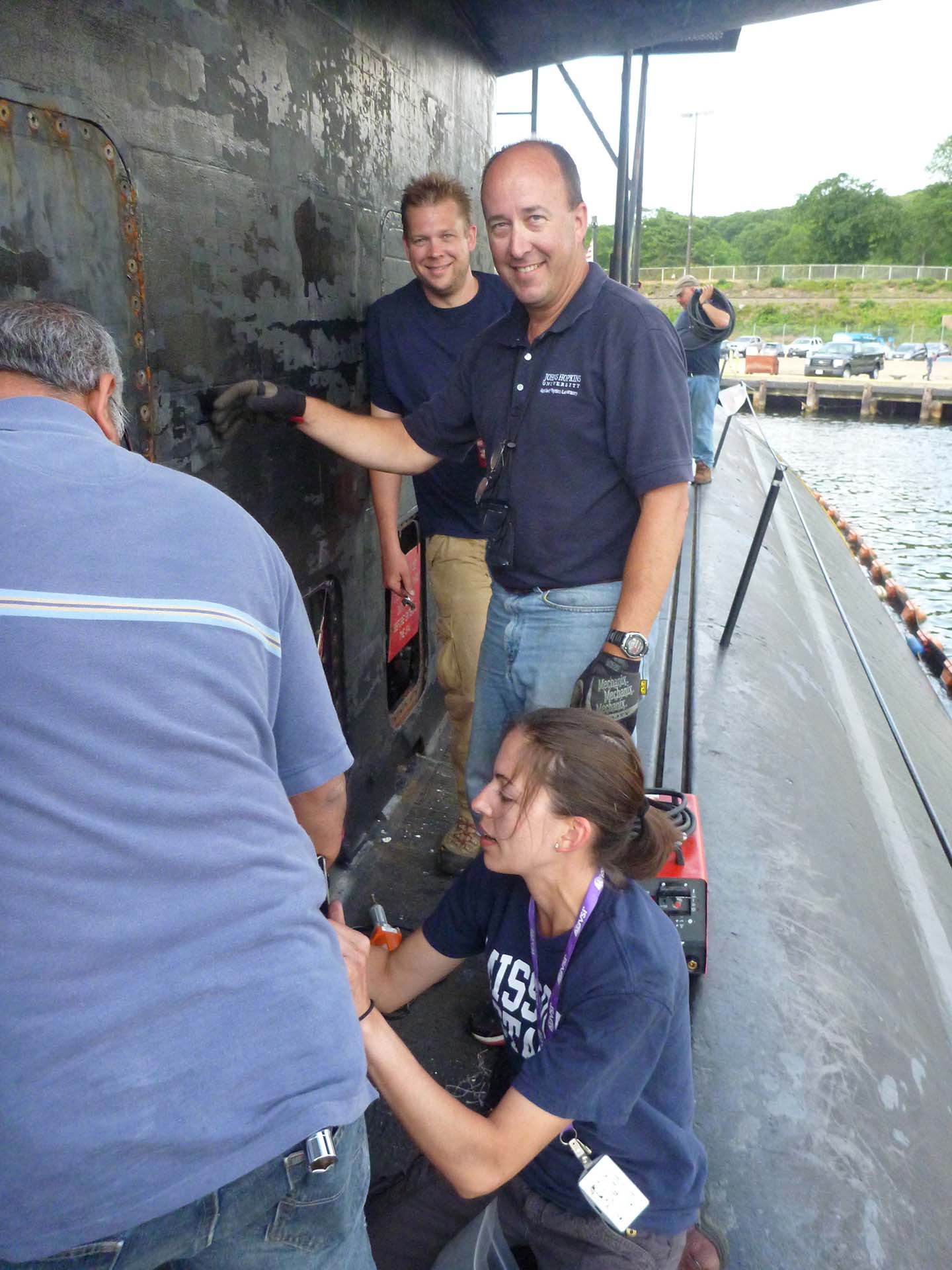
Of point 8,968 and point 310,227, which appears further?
point 310,227

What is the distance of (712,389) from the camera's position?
8867 mm

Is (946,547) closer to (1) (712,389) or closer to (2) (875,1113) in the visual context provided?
(1) (712,389)

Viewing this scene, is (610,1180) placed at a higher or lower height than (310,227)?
lower

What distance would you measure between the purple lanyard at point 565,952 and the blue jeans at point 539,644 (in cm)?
77

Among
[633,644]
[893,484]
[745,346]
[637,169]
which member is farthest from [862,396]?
[633,644]

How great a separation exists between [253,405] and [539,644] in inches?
40.7

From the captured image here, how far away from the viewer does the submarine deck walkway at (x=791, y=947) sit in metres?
2.40

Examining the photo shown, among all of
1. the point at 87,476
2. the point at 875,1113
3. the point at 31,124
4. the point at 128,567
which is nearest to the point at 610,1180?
the point at 875,1113

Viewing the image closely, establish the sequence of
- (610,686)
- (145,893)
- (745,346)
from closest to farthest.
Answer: (145,893), (610,686), (745,346)

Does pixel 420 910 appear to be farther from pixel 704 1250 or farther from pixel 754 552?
pixel 754 552

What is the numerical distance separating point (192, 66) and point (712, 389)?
23.2 feet

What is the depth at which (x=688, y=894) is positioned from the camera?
2809 mm

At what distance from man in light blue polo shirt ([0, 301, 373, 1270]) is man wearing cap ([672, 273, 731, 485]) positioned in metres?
7.07

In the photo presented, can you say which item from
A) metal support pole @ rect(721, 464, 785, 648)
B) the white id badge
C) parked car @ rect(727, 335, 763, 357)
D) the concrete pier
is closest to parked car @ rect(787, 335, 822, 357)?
parked car @ rect(727, 335, 763, 357)
